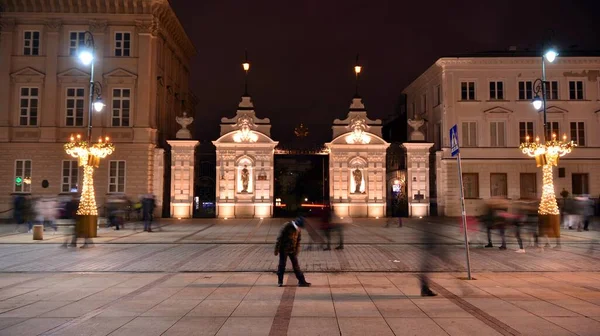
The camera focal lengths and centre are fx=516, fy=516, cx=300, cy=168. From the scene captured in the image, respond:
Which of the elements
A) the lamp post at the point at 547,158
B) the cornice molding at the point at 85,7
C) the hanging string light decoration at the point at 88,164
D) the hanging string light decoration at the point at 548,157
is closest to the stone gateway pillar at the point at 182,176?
the cornice molding at the point at 85,7

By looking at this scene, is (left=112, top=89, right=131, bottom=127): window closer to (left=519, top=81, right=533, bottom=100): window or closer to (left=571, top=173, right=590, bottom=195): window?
(left=519, top=81, right=533, bottom=100): window

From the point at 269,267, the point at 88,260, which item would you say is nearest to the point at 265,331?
the point at 269,267

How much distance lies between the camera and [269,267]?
15047 mm

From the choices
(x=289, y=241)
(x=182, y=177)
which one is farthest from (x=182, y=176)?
(x=289, y=241)

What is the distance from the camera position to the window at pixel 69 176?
37.6 m

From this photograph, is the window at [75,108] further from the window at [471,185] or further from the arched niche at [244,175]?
the window at [471,185]

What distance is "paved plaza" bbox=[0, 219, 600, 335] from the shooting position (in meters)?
8.41

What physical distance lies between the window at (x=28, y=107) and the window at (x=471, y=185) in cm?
3321

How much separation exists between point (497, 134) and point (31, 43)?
36705mm

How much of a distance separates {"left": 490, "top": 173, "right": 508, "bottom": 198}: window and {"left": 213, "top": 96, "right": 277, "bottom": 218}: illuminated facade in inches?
692

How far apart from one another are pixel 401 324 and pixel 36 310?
21.6 feet

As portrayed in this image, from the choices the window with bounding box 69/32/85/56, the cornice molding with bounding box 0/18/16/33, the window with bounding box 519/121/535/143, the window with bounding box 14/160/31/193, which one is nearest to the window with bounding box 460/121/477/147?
the window with bounding box 519/121/535/143

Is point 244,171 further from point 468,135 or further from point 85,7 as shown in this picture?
point 468,135

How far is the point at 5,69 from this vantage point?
3828 centimetres
